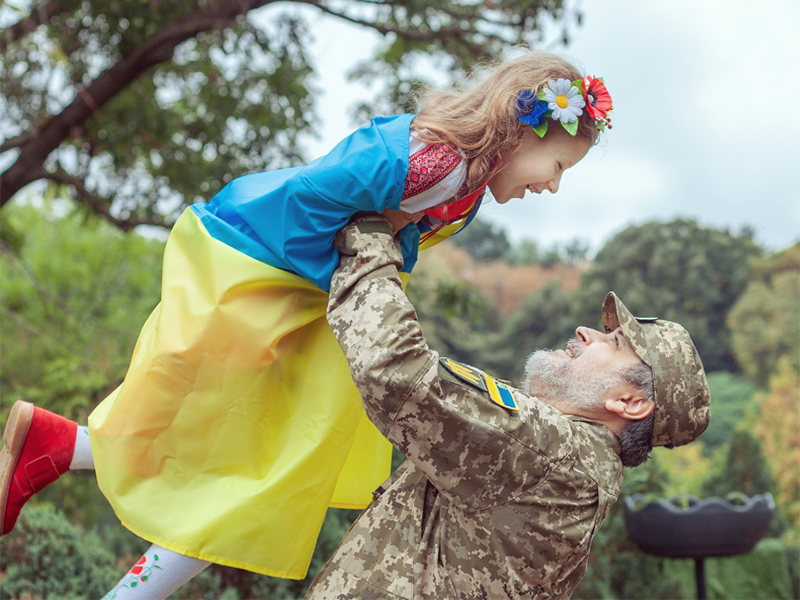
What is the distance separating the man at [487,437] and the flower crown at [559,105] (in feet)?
1.59

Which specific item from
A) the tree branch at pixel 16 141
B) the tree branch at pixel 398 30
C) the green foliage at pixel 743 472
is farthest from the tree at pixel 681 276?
the tree branch at pixel 16 141

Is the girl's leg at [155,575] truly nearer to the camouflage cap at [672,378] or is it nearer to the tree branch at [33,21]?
the camouflage cap at [672,378]

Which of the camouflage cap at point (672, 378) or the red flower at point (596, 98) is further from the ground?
the red flower at point (596, 98)

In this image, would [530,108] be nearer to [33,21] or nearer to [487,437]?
[487,437]

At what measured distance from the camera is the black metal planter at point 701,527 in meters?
3.94

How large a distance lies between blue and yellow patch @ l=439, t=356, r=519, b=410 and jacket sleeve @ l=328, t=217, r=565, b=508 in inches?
0.8

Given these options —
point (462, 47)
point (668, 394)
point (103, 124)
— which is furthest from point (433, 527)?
point (103, 124)

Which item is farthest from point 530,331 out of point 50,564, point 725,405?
point 50,564

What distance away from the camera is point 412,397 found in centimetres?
149

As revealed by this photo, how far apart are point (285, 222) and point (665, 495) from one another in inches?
169

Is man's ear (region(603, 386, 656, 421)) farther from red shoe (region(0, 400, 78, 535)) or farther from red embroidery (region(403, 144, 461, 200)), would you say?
red shoe (region(0, 400, 78, 535))

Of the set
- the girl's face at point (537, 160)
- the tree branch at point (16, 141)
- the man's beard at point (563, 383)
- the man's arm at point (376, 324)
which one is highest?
the girl's face at point (537, 160)

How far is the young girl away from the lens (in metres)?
1.64

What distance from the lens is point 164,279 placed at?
1.82 m
